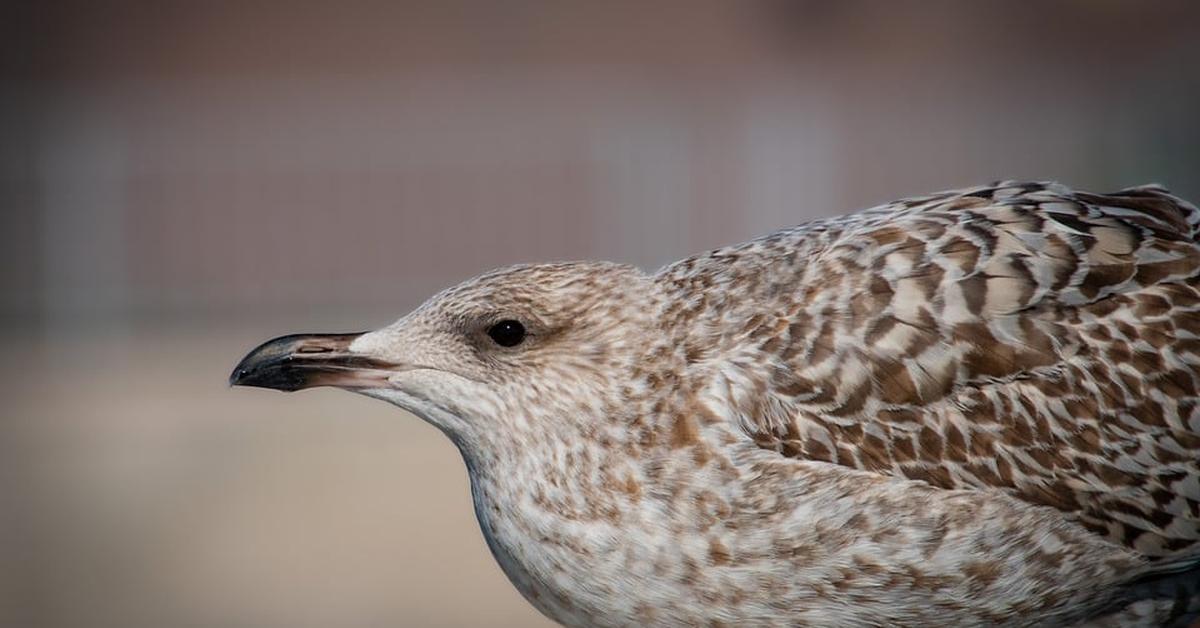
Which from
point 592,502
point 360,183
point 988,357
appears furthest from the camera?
point 360,183

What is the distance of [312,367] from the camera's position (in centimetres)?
340

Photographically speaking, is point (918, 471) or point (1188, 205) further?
point (1188, 205)

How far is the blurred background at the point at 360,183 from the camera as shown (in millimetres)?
8492

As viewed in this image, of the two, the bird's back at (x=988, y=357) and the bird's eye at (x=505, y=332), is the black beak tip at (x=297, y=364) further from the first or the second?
the bird's back at (x=988, y=357)

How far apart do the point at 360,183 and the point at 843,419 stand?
33.7 ft

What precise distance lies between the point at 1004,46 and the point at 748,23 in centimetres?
316

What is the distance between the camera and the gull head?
3367 millimetres

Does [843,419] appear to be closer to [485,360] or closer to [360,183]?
[485,360]

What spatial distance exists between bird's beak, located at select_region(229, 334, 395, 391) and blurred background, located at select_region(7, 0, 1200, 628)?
4.24 m

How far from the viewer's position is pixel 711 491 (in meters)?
3.20

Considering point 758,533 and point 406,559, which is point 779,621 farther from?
point 406,559

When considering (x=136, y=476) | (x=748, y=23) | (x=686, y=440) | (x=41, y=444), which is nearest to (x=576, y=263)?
(x=686, y=440)

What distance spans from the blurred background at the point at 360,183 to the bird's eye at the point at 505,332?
4.34 meters

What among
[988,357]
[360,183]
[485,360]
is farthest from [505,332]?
[360,183]
